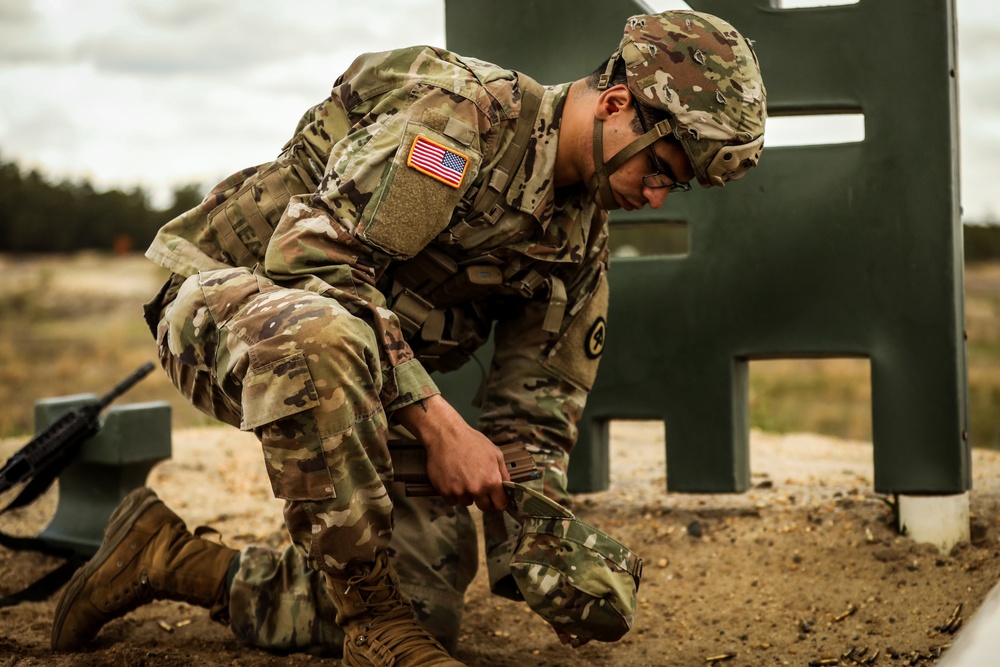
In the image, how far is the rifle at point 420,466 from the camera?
2318 mm

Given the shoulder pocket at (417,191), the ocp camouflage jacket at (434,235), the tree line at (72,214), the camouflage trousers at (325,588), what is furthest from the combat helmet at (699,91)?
the tree line at (72,214)

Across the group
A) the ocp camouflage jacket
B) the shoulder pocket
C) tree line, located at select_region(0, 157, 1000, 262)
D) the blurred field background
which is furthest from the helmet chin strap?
tree line, located at select_region(0, 157, 1000, 262)

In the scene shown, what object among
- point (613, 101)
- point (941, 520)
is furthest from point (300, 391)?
point (941, 520)

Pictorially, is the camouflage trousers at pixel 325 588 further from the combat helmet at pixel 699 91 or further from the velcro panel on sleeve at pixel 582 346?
the combat helmet at pixel 699 91

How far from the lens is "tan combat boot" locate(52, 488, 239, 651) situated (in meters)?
2.52

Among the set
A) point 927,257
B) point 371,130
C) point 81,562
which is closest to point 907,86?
point 927,257

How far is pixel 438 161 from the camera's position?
219 centimetres

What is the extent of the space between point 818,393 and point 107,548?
10.7m

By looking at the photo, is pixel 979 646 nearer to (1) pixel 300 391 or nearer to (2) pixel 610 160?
(1) pixel 300 391

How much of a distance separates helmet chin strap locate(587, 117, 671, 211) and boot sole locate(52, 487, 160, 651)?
135 centimetres

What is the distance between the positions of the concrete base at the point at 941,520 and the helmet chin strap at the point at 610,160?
Answer: 131 centimetres

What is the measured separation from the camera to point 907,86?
2.96 meters

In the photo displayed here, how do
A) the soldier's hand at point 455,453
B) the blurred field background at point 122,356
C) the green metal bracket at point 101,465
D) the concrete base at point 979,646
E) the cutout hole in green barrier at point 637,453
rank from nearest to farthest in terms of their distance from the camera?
the concrete base at point 979,646 < the soldier's hand at point 455,453 < the green metal bracket at point 101,465 < the cutout hole in green barrier at point 637,453 < the blurred field background at point 122,356

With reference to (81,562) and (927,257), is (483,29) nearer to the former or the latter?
(927,257)
